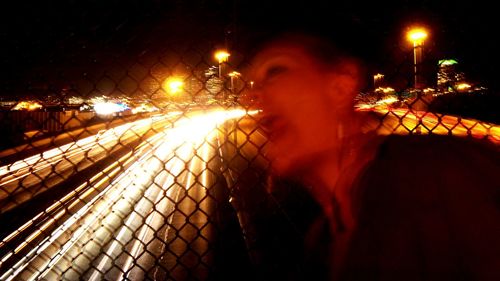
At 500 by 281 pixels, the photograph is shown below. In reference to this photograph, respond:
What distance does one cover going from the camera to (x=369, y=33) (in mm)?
1880

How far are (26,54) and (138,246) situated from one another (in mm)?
3905

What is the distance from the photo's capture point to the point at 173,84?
2332 millimetres

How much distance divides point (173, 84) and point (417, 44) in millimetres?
1463

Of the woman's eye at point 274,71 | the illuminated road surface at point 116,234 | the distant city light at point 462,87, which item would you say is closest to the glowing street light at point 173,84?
the illuminated road surface at point 116,234

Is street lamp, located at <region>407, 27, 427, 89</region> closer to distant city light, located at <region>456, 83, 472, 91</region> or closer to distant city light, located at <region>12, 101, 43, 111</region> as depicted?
distant city light, located at <region>456, 83, 472, 91</region>

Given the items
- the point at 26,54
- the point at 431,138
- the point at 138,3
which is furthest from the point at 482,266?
the point at 26,54

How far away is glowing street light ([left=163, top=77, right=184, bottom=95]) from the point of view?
2264 millimetres

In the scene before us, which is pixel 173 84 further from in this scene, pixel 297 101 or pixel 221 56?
pixel 297 101

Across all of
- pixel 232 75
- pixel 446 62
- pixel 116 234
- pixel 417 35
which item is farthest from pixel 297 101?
pixel 116 234

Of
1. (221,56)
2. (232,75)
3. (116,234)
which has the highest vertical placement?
(221,56)

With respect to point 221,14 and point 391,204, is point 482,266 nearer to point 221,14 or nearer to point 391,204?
point 391,204

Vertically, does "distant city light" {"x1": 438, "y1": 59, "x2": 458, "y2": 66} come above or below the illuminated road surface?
above

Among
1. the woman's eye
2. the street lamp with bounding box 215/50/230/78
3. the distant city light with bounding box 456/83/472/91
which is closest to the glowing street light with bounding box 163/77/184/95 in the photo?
the street lamp with bounding box 215/50/230/78

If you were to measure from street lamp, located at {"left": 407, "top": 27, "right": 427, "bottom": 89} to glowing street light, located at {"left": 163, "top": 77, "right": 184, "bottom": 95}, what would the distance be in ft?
4.46
